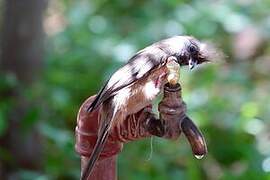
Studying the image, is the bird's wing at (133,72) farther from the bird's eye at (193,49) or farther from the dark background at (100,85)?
the dark background at (100,85)

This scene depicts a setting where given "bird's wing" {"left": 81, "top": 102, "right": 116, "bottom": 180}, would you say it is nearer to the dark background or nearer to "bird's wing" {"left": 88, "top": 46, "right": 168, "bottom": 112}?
"bird's wing" {"left": 88, "top": 46, "right": 168, "bottom": 112}

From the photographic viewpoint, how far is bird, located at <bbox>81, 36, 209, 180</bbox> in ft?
4.30

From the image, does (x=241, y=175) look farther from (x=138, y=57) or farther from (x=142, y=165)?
(x=138, y=57)

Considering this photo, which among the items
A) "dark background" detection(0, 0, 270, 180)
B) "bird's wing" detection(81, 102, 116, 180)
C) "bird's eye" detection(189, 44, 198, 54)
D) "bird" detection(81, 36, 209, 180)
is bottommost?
"bird's wing" detection(81, 102, 116, 180)

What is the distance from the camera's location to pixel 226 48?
3.92 meters

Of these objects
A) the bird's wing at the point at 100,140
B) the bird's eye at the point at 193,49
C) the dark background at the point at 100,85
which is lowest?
the bird's wing at the point at 100,140

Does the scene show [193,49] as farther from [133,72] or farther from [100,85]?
[100,85]

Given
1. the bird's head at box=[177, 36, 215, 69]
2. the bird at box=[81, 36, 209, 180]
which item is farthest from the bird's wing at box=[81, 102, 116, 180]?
the bird's head at box=[177, 36, 215, 69]

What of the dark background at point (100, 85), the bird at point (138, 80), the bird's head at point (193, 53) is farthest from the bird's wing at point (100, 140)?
the dark background at point (100, 85)

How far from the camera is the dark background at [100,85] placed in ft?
8.68

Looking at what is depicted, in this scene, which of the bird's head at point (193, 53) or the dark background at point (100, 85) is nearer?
the bird's head at point (193, 53)

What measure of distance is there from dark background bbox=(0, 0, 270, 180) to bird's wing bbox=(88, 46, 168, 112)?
1029 millimetres

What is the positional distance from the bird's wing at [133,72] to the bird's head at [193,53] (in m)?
0.04

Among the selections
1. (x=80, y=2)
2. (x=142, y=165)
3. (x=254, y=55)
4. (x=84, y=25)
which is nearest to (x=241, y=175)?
(x=142, y=165)
